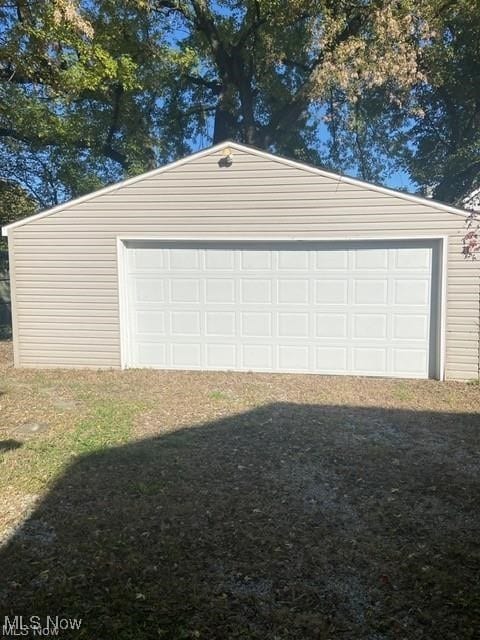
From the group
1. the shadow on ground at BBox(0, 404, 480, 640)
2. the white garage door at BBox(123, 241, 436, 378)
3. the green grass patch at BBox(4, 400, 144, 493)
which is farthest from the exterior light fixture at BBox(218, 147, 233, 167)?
the shadow on ground at BBox(0, 404, 480, 640)

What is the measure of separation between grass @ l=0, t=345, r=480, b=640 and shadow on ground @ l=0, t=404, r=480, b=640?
1 centimetres

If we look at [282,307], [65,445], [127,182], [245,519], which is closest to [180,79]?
[127,182]

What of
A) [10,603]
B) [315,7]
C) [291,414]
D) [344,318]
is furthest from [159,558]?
[315,7]

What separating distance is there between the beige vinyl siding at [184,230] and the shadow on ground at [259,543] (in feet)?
11.8

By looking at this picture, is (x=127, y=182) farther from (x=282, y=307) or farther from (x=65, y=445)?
(x=65, y=445)

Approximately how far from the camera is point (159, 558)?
3059 mm

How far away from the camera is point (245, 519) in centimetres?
353

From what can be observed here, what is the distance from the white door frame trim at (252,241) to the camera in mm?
7688

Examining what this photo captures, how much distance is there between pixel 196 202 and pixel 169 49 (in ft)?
32.4

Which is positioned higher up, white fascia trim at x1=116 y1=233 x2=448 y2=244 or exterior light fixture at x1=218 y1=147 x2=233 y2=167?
exterior light fixture at x1=218 y1=147 x2=233 y2=167

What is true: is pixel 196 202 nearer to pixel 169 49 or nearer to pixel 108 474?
pixel 108 474

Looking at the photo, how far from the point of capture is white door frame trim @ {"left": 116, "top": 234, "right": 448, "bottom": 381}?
769cm

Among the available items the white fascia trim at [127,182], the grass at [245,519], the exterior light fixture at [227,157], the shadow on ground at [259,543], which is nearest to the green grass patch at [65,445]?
the grass at [245,519]

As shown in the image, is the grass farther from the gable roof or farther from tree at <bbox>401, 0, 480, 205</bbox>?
tree at <bbox>401, 0, 480, 205</bbox>
